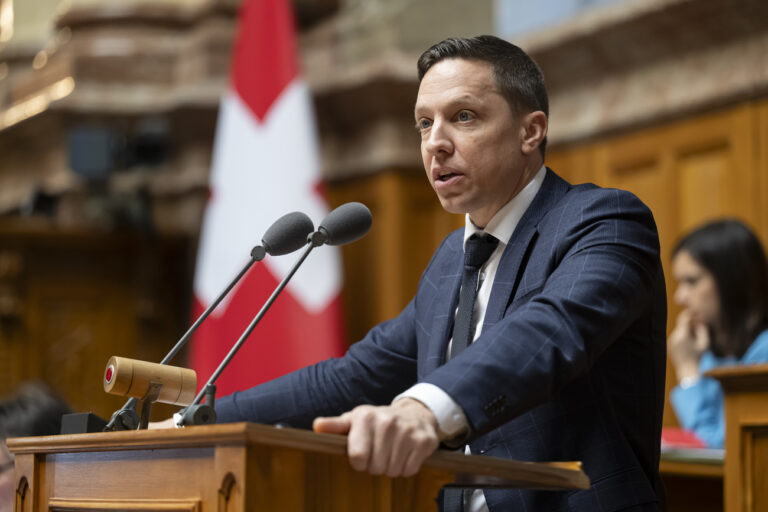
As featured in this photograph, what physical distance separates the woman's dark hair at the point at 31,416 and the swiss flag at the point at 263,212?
2405 mm

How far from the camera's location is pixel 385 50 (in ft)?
21.0

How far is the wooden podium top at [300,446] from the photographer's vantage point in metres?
1.53

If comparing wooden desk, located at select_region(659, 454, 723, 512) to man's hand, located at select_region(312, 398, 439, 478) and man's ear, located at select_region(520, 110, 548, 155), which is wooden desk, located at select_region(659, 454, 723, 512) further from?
man's hand, located at select_region(312, 398, 439, 478)

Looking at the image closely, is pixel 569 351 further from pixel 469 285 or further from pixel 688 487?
pixel 688 487

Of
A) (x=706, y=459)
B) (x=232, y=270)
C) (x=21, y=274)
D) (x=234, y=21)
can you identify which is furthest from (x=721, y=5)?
(x=21, y=274)

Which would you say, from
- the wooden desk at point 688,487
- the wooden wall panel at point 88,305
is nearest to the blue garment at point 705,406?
the wooden desk at point 688,487

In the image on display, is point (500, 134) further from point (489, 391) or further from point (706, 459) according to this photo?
point (706, 459)

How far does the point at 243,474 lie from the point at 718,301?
323 cm

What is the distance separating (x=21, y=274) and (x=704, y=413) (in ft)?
14.0

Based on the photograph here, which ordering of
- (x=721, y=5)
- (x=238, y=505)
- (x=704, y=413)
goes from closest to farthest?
1. (x=238, y=505)
2. (x=704, y=413)
3. (x=721, y=5)

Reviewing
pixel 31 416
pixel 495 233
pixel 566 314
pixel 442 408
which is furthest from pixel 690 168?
pixel 442 408

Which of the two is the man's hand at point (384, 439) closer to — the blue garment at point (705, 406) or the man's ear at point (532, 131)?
the man's ear at point (532, 131)

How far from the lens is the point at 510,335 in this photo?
1.88 metres

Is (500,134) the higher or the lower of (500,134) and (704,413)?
the higher
